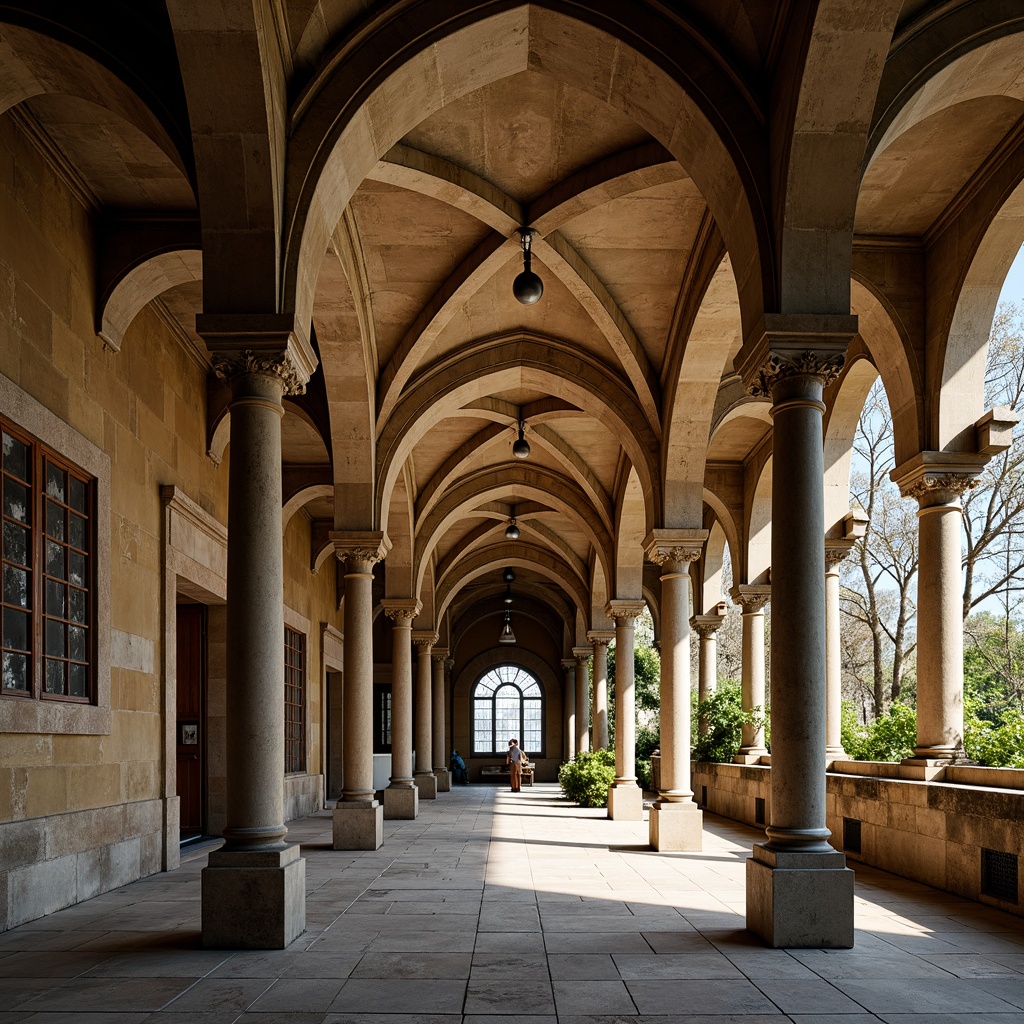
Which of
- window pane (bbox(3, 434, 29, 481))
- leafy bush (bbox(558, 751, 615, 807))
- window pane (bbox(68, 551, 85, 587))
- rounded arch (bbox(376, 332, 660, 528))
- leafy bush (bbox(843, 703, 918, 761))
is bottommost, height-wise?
leafy bush (bbox(558, 751, 615, 807))

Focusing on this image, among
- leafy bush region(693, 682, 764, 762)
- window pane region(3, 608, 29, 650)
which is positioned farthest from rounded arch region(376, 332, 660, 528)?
leafy bush region(693, 682, 764, 762)

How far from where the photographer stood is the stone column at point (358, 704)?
13.1m

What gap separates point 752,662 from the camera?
18.5 meters

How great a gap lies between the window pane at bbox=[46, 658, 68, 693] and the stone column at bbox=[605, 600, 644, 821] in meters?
10.6

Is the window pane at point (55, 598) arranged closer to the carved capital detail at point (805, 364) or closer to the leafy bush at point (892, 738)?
the carved capital detail at point (805, 364)

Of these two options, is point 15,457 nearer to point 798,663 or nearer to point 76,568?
point 76,568

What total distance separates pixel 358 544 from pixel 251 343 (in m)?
6.31

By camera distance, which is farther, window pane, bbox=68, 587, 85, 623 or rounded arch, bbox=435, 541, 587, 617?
rounded arch, bbox=435, 541, 587, 617

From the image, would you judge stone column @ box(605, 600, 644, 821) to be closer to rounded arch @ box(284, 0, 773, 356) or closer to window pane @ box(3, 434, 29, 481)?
rounded arch @ box(284, 0, 773, 356)

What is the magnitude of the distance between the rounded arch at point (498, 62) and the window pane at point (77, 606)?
3.43 metres

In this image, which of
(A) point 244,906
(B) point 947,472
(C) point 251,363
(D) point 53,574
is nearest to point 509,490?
(B) point 947,472

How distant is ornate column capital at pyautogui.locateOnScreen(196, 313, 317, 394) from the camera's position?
7305mm

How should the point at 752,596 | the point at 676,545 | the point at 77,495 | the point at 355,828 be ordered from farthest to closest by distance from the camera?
the point at 752,596 → the point at 676,545 → the point at 355,828 → the point at 77,495

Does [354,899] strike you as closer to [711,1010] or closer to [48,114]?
[711,1010]
